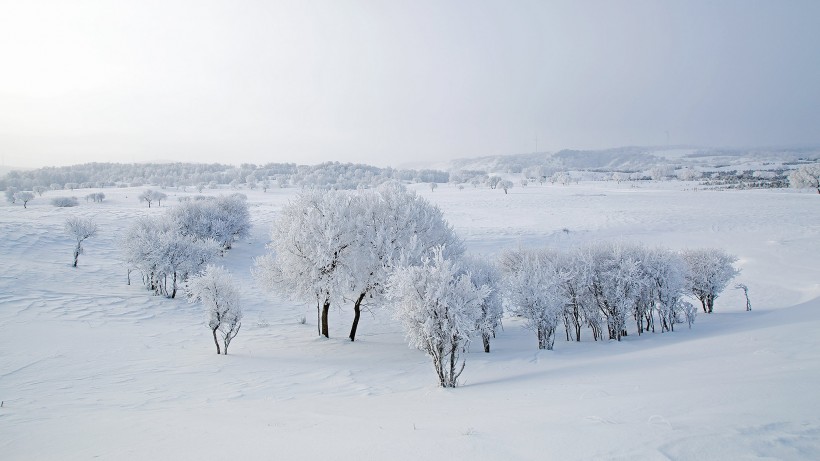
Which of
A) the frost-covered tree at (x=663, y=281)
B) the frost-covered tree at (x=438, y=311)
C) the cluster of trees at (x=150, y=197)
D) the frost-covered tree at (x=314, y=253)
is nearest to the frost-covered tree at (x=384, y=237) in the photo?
the frost-covered tree at (x=314, y=253)

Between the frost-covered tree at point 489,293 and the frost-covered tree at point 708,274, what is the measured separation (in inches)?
595

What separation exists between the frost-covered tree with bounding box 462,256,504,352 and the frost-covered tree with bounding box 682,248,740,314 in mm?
15109

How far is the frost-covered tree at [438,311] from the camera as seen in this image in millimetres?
13055

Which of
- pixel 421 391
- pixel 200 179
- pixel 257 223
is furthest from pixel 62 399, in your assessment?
pixel 200 179

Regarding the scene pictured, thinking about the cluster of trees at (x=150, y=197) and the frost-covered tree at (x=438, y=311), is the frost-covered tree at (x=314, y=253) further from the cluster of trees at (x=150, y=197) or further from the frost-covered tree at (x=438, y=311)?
the cluster of trees at (x=150, y=197)

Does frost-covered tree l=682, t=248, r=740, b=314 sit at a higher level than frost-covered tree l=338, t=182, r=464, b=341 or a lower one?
lower

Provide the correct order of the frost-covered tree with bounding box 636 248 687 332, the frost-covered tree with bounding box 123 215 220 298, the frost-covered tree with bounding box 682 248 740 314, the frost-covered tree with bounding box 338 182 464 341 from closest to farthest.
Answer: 1. the frost-covered tree with bounding box 338 182 464 341
2. the frost-covered tree with bounding box 636 248 687 332
3. the frost-covered tree with bounding box 682 248 740 314
4. the frost-covered tree with bounding box 123 215 220 298

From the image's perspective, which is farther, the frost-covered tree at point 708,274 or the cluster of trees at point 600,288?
the frost-covered tree at point 708,274

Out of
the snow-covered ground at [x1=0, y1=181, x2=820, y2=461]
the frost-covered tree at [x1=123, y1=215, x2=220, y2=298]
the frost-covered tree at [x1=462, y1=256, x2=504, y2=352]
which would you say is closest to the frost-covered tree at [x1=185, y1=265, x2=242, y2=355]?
the snow-covered ground at [x1=0, y1=181, x2=820, y2=461]

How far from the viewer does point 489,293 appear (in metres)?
18.2

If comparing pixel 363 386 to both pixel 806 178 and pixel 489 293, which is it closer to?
pixel 489 293

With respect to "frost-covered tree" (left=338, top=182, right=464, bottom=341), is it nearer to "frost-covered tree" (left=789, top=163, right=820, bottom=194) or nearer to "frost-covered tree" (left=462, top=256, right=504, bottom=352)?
"frost-covered tree" (left=462, top=256, right=504, bottom=352)

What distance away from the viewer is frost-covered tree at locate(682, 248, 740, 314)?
27391mm

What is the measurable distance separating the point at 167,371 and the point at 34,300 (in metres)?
17.6
